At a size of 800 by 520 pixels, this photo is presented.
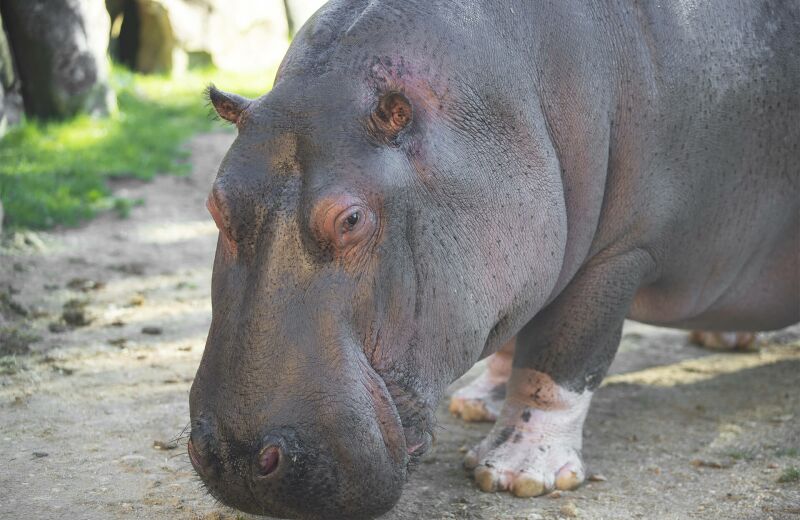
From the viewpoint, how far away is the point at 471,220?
3105 mm

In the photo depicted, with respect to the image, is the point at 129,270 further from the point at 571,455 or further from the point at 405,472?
the point at 405,472

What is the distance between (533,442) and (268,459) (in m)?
1.37

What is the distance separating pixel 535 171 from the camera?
3287 mm

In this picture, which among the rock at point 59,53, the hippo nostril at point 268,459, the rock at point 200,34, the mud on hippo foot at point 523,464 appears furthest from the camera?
the rock at point 200,34

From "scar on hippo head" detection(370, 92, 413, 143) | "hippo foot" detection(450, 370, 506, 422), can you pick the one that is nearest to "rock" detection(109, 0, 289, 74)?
"hippo foot" detection(450, 370, 506, 422)

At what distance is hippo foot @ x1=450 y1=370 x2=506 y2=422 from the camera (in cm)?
449

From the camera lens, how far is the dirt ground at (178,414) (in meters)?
3.50

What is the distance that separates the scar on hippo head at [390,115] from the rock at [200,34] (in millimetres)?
9235

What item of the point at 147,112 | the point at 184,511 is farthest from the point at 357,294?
the point at 147,112

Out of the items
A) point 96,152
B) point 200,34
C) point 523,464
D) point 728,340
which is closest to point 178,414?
point 523,464

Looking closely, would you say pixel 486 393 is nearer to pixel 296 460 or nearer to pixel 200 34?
pixel 296 460

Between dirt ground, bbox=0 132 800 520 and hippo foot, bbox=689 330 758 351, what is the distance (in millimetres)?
89

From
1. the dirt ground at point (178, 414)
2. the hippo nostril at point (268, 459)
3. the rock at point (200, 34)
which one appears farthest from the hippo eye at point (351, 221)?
the rock at point (200, 34)

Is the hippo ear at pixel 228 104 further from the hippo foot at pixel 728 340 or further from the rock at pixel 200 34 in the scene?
the rock at pixel 200 34
